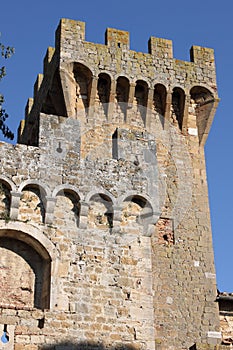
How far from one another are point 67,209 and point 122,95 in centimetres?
646

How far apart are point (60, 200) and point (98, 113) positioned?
222 inches

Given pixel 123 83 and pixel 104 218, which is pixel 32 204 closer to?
pixel 104 218

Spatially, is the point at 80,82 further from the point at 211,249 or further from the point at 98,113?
the point at 211,249

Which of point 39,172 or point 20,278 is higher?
point 39,172

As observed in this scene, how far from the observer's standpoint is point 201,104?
59.1 feet

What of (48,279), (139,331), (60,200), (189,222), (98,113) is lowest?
(139,331)

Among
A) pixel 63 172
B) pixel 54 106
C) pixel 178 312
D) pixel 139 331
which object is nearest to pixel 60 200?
pixel 63 172

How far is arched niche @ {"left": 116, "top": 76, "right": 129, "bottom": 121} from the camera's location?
17172mm

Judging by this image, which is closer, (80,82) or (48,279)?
(48,279)

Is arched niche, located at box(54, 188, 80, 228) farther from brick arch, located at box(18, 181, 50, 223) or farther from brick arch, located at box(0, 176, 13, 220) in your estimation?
brick arch, located at box(0, 176, 13, 220)

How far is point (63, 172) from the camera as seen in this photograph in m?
11.8

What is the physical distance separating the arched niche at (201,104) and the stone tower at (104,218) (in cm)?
37

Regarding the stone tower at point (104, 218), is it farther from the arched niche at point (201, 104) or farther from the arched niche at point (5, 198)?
the arched niche at point (201, 104)

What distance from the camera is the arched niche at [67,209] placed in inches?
450
